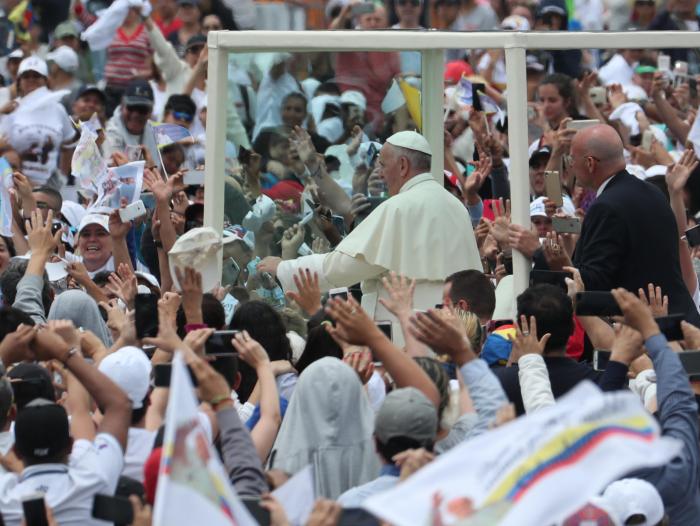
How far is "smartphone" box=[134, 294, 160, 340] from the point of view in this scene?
634 cm

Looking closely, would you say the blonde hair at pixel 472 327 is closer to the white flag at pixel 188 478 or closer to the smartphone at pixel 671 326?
the smartphone at pixel 671 326

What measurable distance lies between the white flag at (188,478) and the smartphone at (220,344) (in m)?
1.62

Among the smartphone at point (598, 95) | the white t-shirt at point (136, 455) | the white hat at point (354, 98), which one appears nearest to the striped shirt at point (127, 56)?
the smartphone at point (598, 95)

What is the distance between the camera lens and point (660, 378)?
5785 millimetres

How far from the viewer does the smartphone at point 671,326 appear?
610cm

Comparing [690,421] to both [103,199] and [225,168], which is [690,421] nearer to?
[225,168]

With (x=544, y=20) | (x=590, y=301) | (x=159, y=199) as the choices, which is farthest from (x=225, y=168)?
(x=544, y=20)

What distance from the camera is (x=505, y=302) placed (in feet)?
27.6

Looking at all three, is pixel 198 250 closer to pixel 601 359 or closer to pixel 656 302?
pixel 601 359

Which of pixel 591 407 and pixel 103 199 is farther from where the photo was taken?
pixel 103 199

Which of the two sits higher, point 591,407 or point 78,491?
point 591,407

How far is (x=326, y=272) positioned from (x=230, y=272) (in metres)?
0.61

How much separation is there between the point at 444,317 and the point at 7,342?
1.58m

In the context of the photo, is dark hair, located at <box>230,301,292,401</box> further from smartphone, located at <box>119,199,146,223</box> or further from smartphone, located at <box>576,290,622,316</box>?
smartphone, located at <box>119,199,146,223</box>
